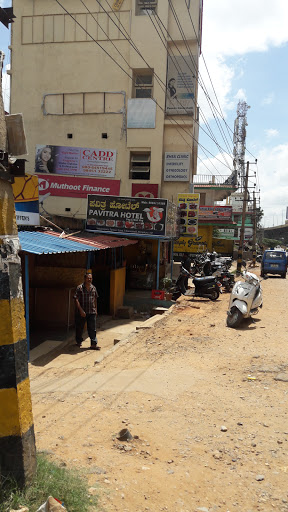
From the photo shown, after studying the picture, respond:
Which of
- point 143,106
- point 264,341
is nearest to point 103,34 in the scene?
point 143,106

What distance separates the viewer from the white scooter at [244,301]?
945 centimetres

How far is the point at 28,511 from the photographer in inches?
110

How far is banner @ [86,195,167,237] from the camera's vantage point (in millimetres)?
14352

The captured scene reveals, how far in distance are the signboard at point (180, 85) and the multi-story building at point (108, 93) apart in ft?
0.19

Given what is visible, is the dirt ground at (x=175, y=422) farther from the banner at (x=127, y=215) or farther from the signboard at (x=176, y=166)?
the signboard at (x=176, y=166)

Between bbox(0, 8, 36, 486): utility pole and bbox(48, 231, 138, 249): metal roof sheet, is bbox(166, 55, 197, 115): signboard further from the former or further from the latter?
bbox(0, 8, 36, 486): utility pole

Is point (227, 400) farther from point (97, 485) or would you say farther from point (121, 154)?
point (121, 154)

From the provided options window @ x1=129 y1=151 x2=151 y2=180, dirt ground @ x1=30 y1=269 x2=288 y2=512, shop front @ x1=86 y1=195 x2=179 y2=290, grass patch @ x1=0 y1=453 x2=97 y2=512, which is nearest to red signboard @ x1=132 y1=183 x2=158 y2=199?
window @ x1=129 y1=151 x2=151 y2=180

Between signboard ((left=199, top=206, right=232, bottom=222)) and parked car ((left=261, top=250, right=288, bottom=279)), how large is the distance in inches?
422

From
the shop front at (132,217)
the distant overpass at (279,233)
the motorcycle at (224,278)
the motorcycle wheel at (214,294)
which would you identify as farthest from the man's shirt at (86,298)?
the distant overpass at (279,233)

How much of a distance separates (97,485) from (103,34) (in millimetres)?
24166

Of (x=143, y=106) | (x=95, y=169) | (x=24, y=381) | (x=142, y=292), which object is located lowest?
(x=142, y=292)

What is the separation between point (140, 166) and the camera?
75.2 ft

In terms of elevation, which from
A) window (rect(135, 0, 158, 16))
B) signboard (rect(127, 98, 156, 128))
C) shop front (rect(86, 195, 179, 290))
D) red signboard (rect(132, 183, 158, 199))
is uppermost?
window (rect(135, 0, 158, 16))
